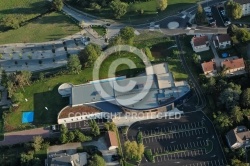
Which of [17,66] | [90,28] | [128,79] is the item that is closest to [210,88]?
[128,79]

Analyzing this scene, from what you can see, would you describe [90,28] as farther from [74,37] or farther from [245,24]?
[245,24]

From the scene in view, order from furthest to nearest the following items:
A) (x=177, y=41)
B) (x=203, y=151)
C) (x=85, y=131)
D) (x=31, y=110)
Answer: (x=177, y=41)
(x=31, y=110)
(x=85, y=131)
(x=203, y=151)

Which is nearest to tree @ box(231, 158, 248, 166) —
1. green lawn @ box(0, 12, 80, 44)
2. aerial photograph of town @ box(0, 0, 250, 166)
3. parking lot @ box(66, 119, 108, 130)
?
aerial photograph of town @ box(0, 0, 250, 166)

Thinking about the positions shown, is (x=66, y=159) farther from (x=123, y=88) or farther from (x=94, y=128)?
(x=123, y=88)

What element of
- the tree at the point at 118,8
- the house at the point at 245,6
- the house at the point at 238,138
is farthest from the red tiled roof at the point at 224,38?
the tree at the point at 118,8

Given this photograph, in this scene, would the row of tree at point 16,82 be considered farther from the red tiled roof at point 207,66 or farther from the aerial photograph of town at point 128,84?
the red tiled roof at point 207,66

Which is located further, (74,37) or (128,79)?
(74,37)

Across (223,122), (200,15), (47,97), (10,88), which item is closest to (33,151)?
(47,97)
